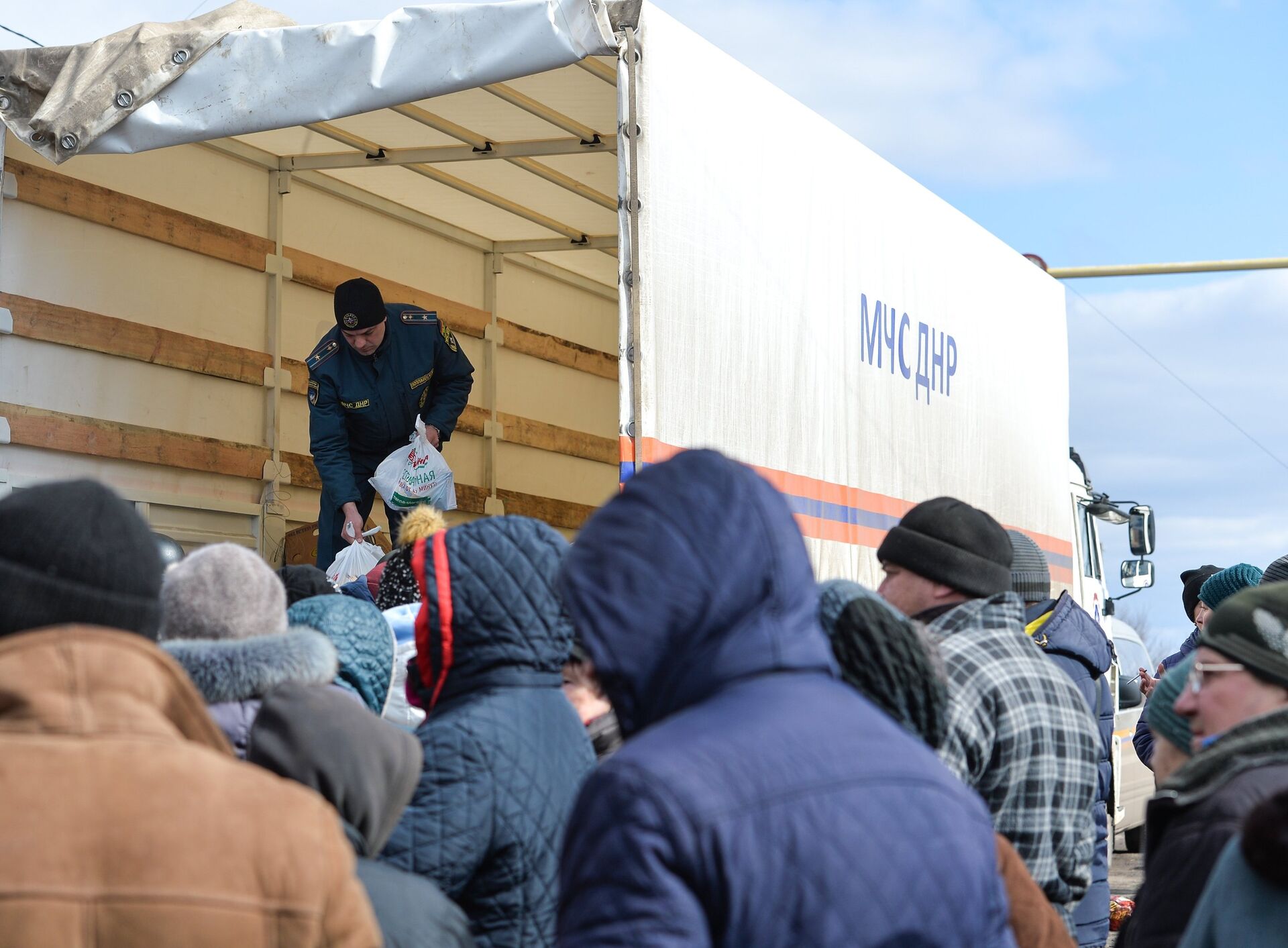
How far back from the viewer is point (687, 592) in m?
1.58

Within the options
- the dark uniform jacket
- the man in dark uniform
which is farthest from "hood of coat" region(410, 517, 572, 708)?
the dark uniform jacket

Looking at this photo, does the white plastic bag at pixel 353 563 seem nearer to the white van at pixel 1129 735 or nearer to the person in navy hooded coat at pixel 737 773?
the person in navy hooded coat at pixel 737 773

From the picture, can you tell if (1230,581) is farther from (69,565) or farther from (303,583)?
(69,565)

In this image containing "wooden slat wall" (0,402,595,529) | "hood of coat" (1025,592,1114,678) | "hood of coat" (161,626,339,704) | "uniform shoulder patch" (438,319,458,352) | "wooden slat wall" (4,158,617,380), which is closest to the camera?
"hood of coat" (161,626,339,704)

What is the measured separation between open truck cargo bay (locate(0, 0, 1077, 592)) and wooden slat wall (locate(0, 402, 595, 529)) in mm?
17

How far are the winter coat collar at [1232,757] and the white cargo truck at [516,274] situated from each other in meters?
2.89

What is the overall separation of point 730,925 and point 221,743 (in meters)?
0.68

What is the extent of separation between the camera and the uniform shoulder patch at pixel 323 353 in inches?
297

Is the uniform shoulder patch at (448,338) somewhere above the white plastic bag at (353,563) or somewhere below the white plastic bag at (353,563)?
above

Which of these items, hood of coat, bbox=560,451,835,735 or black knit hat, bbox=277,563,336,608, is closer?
hood of coat, bbox=560,451,835,735

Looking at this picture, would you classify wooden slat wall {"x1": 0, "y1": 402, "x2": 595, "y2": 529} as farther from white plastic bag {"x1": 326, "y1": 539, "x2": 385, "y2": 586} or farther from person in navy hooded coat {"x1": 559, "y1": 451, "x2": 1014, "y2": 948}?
person in navy hooded coat {"x1": 559, "y1": 451, "x2": 1014, "y2": 948}

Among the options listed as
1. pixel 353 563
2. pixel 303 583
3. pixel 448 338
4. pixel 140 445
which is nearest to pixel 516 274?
pixel 448 338

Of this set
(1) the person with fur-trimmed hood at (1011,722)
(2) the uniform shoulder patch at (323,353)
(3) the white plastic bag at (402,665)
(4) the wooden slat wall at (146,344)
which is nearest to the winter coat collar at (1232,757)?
(1) the person with fur-trimmed hood at (1011,722)

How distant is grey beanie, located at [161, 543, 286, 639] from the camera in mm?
2338
